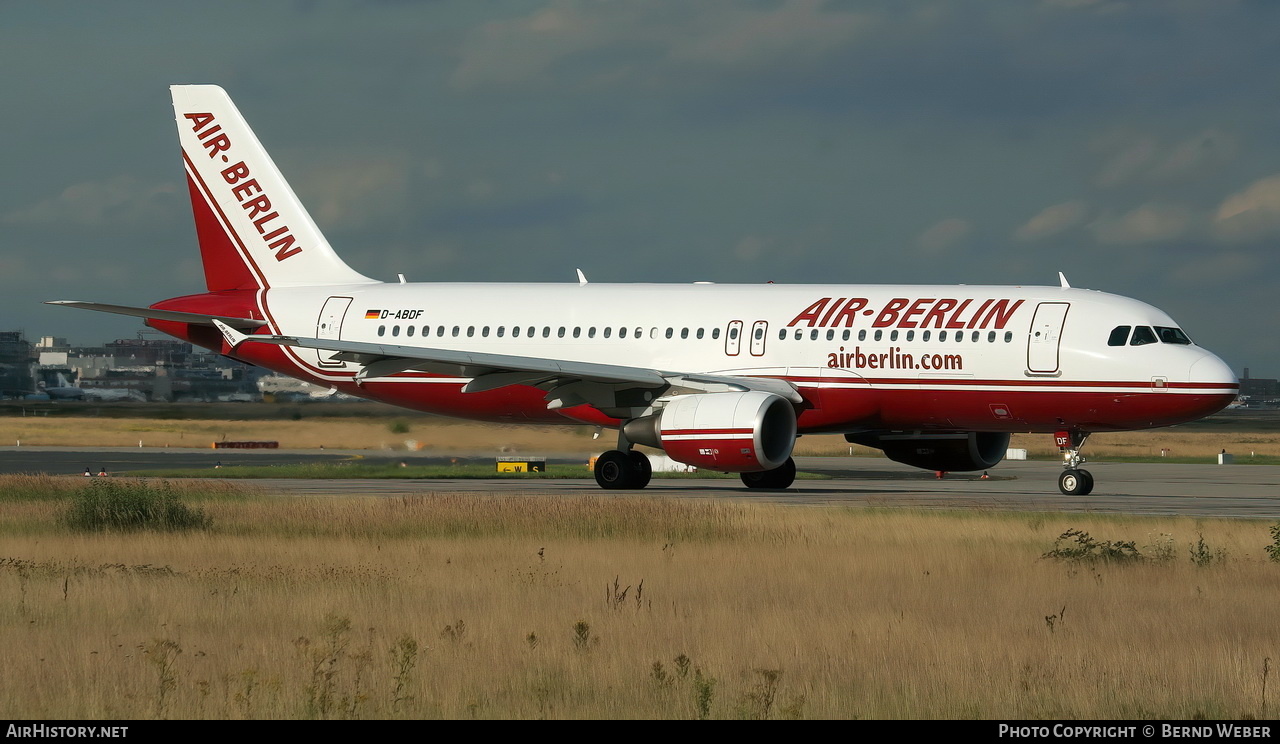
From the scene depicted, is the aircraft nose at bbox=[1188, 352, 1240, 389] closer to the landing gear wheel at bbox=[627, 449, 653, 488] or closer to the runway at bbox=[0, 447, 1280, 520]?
the runway at bbox=[0, 447, 1280, 520]

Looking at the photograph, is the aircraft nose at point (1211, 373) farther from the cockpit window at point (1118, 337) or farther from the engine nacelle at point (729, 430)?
the engine nacelle at point (729, 430)

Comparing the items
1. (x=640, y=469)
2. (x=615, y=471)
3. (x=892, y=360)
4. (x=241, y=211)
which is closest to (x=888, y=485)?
(x=892, y=360)

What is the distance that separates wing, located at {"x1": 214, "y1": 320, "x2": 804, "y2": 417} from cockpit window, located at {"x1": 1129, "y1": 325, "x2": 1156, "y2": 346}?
604 centimetres

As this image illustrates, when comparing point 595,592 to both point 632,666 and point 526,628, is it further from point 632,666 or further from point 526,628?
point 632,666

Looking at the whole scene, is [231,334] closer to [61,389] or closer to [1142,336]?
[1142,336]

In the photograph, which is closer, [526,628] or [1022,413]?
[526,628]

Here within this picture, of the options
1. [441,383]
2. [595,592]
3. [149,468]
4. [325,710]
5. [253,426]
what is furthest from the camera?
[253,426]

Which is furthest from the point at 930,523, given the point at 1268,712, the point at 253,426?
the point at 253,426

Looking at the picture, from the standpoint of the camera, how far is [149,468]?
38750 mm

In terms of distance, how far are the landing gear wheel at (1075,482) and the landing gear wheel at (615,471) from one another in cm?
800

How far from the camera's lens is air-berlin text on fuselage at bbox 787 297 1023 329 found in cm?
2850

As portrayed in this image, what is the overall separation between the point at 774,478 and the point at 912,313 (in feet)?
15.5

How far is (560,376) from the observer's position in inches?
1153
